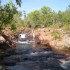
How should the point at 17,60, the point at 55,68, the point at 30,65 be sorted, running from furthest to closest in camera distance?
the point at 17,60 → the point at 30,65 → the point at 55,68

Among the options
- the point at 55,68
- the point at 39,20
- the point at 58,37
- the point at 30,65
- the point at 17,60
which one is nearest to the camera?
the point at 55,68

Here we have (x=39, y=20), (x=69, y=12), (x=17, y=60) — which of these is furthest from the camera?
(x=39, y=20)

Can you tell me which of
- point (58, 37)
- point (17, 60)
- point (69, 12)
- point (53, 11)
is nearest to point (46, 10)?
point (53, 11)

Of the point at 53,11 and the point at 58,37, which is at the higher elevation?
the point at 53,11

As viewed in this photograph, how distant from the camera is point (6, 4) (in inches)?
741

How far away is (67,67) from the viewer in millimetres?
18906

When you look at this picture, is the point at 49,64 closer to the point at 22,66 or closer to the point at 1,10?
the point at 22,66

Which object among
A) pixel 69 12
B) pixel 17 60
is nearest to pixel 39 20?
pixel 69 12

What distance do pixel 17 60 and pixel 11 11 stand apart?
600cm

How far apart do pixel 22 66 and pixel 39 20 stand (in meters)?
73.8

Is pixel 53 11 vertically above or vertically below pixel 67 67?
above

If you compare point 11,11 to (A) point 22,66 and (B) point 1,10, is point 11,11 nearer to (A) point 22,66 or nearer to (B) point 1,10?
(B) point 1,10

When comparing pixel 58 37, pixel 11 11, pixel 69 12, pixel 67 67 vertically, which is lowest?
pixel 67 67

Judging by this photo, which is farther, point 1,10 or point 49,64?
point 49,64
